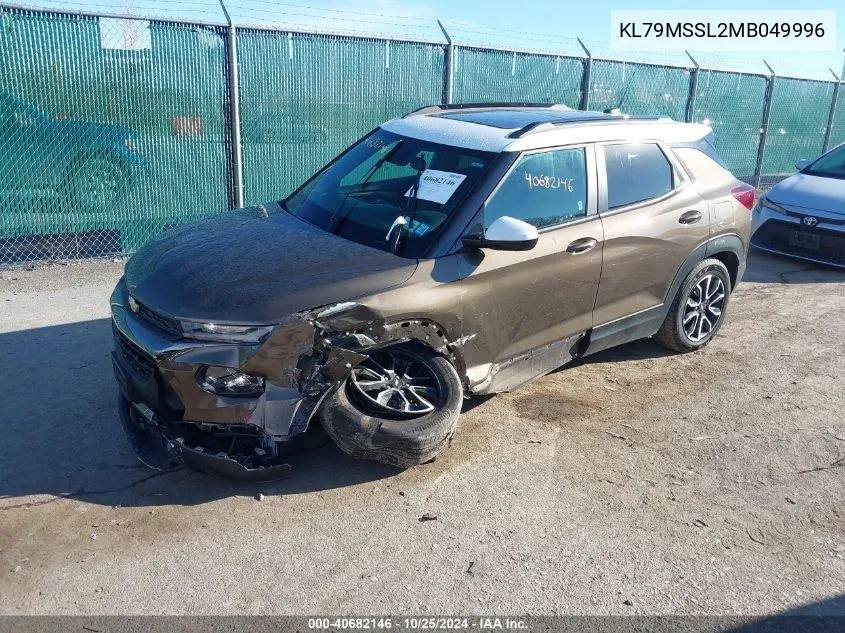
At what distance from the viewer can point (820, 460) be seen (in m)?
4.47

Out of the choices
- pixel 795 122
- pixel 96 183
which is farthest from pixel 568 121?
pixel 795 122

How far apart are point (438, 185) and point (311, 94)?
5.07 m

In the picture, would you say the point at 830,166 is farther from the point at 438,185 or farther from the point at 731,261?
the point at 438,185

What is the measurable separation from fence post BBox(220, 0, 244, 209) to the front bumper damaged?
491 centimetres

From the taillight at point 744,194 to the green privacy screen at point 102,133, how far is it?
5.57m

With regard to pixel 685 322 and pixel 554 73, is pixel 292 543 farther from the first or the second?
pixel 554 73

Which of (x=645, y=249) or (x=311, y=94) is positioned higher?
(x=311, y=94)

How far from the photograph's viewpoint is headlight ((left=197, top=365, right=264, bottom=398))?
3643 millimetres

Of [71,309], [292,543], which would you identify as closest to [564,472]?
[292,543]

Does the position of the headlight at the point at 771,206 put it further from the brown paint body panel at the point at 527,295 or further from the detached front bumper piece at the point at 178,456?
the detached front bumper piece at the point at 178,456

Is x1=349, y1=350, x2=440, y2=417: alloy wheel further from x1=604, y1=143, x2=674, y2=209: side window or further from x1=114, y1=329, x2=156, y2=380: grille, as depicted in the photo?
x1=604, y1=143, x2=674, y2=209: side window

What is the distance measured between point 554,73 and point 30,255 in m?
7.65

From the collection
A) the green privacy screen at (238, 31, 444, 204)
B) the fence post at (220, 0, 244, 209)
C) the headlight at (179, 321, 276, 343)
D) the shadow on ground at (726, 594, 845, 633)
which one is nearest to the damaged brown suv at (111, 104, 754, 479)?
the headlight at (179, 321, 276, 343)

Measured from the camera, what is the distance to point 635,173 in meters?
5.23
